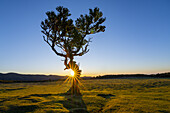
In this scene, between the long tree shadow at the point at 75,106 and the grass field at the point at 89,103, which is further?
the long tree shadow at the point at 75,106

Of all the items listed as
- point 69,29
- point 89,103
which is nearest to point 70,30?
point 69,29

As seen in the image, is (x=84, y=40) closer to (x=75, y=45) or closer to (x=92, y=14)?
(x=75, y=45)

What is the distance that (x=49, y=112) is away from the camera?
6.32 meters

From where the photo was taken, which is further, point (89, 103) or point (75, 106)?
point (89, 103)

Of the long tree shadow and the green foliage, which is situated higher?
the green foliage

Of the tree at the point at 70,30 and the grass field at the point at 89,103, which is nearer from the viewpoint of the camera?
the grass field at the point at 89,103

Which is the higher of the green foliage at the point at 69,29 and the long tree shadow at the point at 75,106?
the green foliage at the point at 69,29

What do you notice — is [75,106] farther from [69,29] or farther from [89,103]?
[69,29]

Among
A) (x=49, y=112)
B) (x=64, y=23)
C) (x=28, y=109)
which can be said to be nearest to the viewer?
(x=49, y=112)

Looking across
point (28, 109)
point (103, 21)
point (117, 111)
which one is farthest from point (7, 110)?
point (103, 21)

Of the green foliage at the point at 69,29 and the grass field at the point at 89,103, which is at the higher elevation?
the green foliage at the point at 69,29

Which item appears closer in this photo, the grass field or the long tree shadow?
the grass field

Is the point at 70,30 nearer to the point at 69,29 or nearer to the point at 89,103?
the point at 69,29

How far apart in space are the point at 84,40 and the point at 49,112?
42.6 feet
